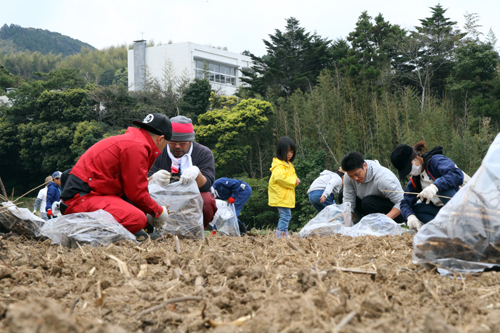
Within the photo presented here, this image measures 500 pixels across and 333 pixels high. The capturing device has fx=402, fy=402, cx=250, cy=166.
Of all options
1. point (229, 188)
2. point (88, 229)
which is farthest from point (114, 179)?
point (229, 188)

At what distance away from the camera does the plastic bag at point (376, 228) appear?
4336mm

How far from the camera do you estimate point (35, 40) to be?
127 meters

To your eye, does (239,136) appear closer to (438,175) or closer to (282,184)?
(282,184)

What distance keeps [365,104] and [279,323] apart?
44.1 ft

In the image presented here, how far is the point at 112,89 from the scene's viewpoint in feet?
70.4

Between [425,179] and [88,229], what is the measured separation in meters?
3.27

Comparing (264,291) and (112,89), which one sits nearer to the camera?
(264,291)

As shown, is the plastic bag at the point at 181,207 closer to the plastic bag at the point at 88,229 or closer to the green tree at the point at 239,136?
the plastic bag at the point at 88,229

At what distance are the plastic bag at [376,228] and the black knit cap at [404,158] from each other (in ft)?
1.81

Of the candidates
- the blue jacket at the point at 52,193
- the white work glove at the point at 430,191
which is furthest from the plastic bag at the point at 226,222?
the blue jacket at the point at 52,193

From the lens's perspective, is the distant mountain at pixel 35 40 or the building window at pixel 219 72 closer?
the building window at pixel 219 72

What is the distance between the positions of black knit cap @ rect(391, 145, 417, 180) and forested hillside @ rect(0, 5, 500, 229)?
7.02 metres

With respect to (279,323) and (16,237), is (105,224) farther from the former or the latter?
(279,323)

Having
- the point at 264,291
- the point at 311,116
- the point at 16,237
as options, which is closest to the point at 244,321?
the point at 264,291
